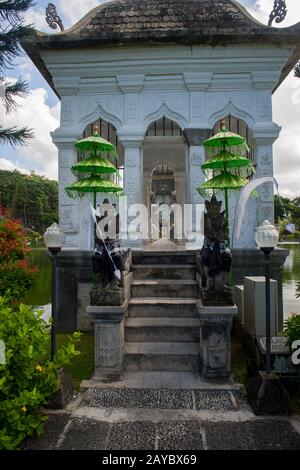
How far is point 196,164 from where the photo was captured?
25.5 ft

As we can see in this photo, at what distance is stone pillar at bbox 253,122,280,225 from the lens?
7609 mm

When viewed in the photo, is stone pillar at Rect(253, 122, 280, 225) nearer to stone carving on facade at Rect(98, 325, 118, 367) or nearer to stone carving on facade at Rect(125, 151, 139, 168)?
stone carving on facade at Rect(125, 151, 139, 168)

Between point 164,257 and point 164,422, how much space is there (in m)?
3.86

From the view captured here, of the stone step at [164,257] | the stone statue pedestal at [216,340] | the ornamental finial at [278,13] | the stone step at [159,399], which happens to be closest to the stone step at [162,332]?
the stone statue pedestal at [216,340]

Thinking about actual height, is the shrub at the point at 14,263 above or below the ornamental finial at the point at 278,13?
below

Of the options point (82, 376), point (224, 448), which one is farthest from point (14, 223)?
point (224, 448)

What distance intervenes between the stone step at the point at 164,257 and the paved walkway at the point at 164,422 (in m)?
2.95

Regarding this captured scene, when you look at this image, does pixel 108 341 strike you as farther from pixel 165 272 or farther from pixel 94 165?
pixel 94 165

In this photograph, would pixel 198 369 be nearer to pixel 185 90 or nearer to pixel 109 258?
pixel 109 258

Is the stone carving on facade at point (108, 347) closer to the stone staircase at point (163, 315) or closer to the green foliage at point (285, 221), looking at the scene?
the stone staircase at point (163, 315)

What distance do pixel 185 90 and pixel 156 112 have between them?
0.89m

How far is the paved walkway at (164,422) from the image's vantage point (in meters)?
3.46

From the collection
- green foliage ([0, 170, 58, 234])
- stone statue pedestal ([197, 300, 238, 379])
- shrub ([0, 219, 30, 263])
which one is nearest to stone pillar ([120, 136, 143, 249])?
shrub ([0, 219, 30, 263])

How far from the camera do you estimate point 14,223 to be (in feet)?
27.3
